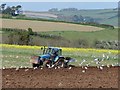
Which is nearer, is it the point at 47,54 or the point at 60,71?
the point at 60,71

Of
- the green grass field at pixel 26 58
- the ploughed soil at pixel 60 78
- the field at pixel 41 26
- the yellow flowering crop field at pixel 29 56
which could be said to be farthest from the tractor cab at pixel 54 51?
the field at pixel 41 26

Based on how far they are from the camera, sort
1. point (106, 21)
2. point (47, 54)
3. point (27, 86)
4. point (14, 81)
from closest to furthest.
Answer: point (27, 86) → point (14, 81) → point (47, 54) → point (106, 21)

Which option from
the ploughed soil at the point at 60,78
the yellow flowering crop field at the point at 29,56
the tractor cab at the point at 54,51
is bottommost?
the yellow flowering crop field at the point at 29,56

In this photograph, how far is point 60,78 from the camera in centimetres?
1312

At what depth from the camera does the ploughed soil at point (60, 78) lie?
1144 cm

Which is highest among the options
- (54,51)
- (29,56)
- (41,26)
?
(54,51)

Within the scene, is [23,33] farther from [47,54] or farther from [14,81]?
[14,81]

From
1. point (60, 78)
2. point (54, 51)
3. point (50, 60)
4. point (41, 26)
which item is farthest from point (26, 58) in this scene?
point (41, 26)

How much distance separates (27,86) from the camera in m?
11.2

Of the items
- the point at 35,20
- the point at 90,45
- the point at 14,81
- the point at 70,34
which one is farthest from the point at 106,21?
the point at 14,81

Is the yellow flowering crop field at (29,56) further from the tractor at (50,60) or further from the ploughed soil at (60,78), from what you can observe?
the ploughed soil at (60,78)

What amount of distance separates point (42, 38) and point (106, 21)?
25.9 m

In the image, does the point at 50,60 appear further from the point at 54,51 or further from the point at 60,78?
the point at 60,78

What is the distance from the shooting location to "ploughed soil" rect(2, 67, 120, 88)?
11.4 metres
